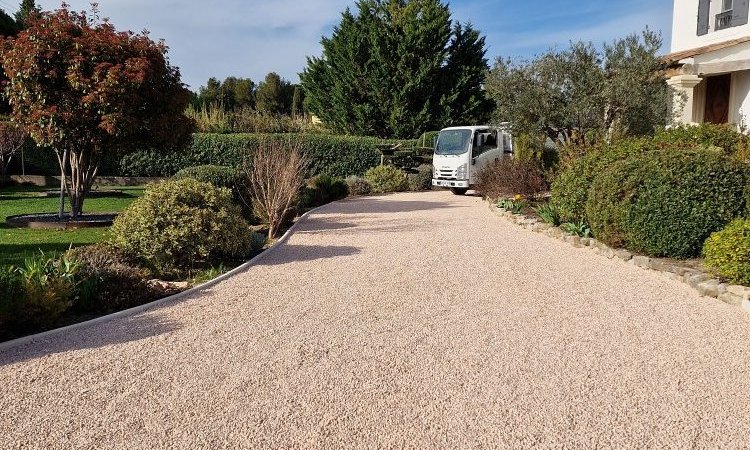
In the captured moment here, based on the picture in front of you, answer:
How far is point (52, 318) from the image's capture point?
511 centimetres

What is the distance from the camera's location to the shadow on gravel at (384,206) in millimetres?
14839

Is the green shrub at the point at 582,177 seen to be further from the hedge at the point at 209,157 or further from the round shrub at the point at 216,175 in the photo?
the hedge at the point at 209,157

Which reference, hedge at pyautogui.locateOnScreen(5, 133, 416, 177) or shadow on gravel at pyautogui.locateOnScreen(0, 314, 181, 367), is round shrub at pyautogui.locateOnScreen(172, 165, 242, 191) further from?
hedge at pyautogui.locateOnScreen(5, 133, 416, 177)

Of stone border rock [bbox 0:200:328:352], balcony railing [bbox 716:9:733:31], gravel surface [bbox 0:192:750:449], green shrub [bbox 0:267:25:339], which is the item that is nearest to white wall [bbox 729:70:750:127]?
balcony railing [bbox 716:9:733:31]

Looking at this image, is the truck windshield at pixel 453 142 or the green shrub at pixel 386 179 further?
the green shrub at pixel 386 179

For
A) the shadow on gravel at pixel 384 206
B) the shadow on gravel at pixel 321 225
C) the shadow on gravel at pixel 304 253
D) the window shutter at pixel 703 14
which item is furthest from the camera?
the window shutter at pixel 703 14

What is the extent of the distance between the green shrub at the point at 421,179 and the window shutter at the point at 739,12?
34.5 feet

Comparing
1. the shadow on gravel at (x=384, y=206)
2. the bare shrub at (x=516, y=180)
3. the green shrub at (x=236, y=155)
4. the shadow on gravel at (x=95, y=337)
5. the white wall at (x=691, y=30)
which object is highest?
the white wall at (x=691, y=30)

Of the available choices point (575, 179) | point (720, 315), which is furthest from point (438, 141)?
point (720, 315)

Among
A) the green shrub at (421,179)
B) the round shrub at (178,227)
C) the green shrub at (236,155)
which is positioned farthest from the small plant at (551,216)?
the green shrub at (236,155)

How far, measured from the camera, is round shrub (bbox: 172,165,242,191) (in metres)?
11.5

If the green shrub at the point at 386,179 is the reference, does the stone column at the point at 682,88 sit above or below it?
above

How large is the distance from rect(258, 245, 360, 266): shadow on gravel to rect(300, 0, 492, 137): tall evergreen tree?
1802 centimetres

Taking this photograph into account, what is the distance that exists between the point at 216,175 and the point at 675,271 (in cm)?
829
